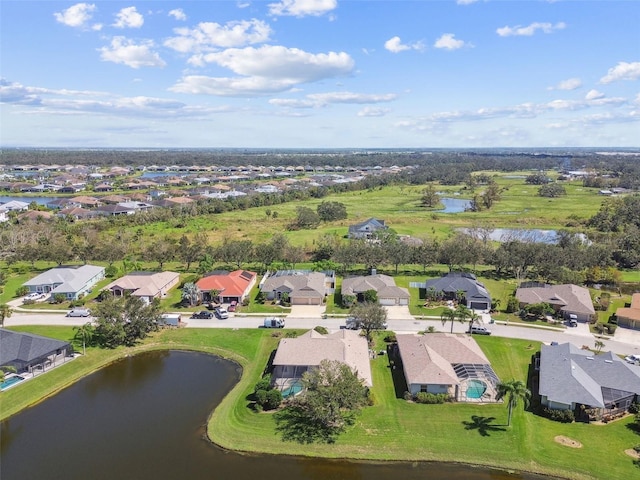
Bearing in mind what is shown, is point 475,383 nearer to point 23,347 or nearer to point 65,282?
point 23,347

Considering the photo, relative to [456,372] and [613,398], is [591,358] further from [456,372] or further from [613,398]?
[456,372]

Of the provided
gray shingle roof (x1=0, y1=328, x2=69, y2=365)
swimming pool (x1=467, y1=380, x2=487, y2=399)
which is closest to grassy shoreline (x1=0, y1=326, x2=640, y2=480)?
swimming pool (x1=467, y1=380, x2=487, y2=399)

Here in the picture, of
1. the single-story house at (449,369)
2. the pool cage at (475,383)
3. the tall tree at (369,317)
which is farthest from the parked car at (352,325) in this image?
the pool cage at (475,383)

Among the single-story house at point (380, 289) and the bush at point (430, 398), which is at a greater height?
the single-story house at point (380, 289)

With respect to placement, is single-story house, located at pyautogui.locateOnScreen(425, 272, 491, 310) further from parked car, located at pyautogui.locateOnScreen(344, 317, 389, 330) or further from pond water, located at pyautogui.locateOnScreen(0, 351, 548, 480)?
pond water, located at pyautogui.locateOnScreen(0, 351, 548, 480)

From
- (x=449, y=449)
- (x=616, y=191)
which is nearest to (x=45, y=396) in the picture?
(x=449, y=449)

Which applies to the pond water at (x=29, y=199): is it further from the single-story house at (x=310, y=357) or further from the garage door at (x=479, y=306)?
the garage door at (x=479, y=306)

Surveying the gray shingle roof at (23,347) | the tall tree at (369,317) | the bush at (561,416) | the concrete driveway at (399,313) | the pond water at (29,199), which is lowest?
the bush at (561,416)
